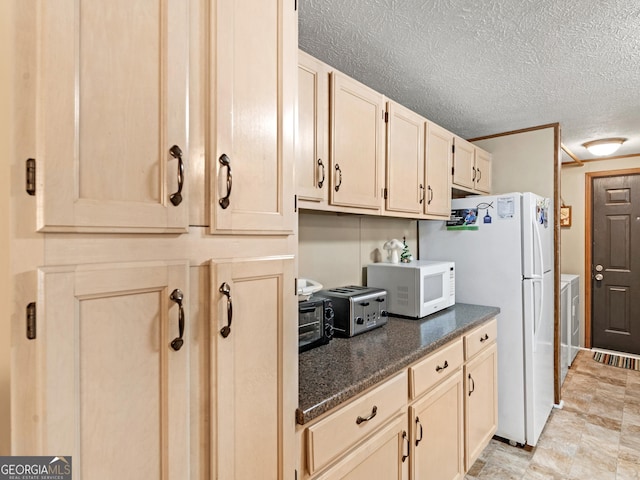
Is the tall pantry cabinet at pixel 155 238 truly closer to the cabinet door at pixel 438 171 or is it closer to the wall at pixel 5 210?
the wall at pixel 5 210

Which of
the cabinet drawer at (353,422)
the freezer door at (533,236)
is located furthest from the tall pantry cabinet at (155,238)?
the freezer door at (533,236)

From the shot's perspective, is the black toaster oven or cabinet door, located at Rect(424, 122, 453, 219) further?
cabinet door, located at Rect(424, 122, 453, 219)

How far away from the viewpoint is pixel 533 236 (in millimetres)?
2471

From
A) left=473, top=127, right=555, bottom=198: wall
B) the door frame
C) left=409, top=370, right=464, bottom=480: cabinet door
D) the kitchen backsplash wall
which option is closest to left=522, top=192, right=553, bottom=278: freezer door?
left=473, top=127, right=555, bottom=198: wall

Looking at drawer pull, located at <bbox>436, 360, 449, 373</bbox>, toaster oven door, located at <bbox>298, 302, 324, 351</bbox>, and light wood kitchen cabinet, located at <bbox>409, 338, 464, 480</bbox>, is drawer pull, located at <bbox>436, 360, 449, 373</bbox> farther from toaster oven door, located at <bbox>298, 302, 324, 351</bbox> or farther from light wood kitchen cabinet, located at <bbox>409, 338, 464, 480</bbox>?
toaster oven door, located at <bbox>298, 302, 324, 351</bbox>

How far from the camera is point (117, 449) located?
28.4 inches

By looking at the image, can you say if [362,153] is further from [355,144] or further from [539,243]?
[539,243]

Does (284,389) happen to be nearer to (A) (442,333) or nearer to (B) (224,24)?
(B) (224,24)

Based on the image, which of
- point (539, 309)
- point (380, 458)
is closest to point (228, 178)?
point (380, 458)

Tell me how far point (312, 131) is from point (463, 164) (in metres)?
1.65

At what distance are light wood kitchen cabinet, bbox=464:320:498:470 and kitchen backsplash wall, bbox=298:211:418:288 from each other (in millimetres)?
790

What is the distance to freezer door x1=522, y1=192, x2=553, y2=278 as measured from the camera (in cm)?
244

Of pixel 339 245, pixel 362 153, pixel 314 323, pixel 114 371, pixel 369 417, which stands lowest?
pixel 369 417

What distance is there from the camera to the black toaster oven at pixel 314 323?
153 centimetres
